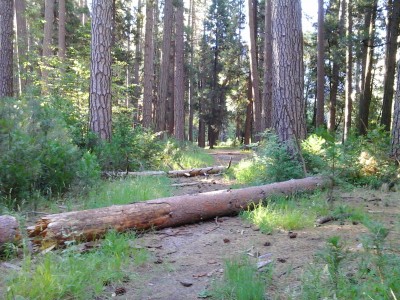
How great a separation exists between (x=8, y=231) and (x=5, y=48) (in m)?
9.10

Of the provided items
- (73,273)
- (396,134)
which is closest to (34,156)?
(73,273)

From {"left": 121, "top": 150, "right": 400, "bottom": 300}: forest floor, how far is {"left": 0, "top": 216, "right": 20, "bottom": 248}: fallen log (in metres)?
1.30

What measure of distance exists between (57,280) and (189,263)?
138 centimetres

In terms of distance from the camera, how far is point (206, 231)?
188 inches

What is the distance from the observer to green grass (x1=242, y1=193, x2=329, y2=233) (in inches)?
180

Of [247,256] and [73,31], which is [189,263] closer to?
[247,256]

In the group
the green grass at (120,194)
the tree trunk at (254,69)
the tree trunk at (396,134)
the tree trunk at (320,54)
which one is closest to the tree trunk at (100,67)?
the green grass at (120,194)

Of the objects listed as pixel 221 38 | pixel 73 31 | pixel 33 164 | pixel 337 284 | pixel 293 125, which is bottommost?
pixel 337 284

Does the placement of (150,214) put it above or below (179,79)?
below

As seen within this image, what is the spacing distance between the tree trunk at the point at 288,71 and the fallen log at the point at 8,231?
591 cm

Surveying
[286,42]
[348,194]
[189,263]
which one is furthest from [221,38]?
[189,263]

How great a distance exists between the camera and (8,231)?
3.52 meters

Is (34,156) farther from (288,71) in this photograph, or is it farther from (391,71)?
(391,71)

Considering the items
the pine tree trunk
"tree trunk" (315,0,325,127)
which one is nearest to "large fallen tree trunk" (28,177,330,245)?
the pine tree trunk
